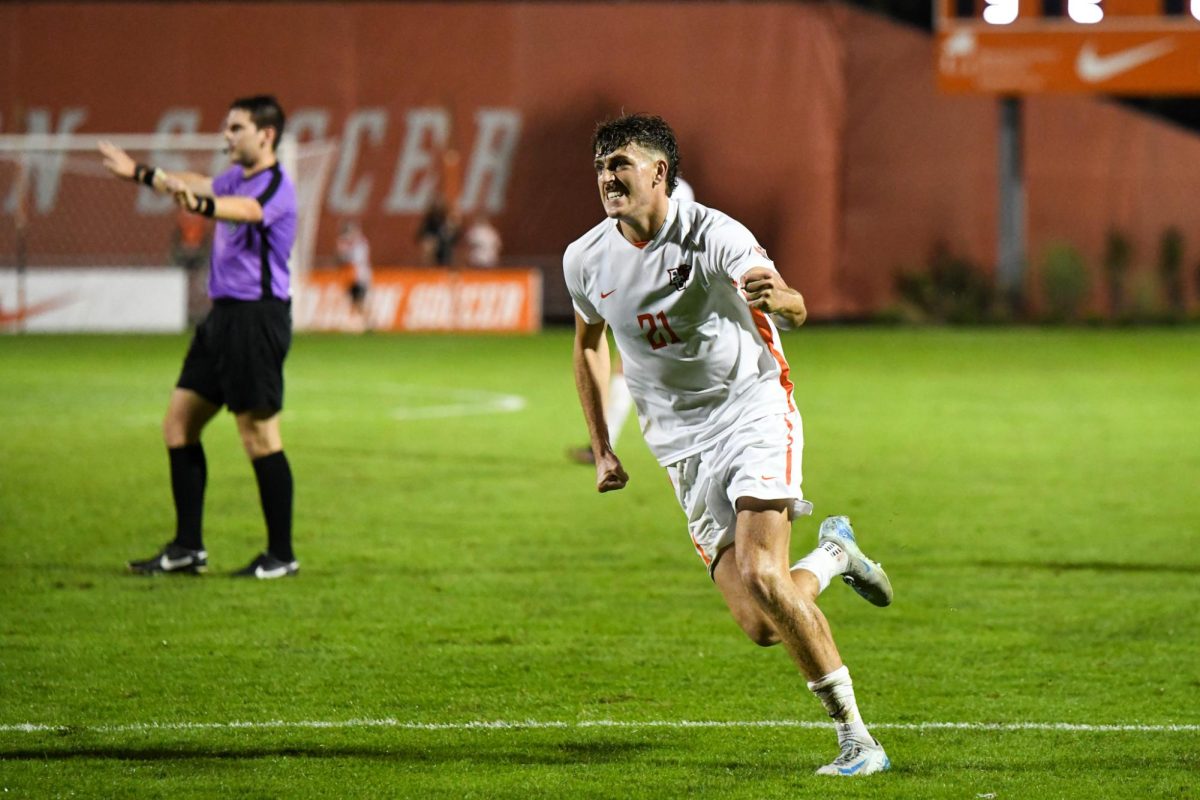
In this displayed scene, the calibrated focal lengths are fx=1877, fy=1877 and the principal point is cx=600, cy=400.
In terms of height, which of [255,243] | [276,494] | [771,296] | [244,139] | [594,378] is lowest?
[276,494]

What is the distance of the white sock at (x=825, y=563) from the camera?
5785 mm

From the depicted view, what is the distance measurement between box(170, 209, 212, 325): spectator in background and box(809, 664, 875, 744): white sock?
2565 centimetres

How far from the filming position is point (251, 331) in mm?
8734

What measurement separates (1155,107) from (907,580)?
30.7m

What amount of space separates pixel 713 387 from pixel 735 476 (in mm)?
308

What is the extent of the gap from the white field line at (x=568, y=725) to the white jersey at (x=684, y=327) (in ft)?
3.04

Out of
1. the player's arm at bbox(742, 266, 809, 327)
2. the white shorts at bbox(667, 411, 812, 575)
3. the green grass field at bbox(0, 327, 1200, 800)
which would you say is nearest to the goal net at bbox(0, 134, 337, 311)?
the green grass field at bbox(0, 327, 1200, 800)

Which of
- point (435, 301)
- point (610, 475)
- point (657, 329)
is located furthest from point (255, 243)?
point (435, 301)

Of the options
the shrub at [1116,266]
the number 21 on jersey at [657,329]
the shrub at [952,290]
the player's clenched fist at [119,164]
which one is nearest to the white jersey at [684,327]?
the number 21 on jersey at [657,329]

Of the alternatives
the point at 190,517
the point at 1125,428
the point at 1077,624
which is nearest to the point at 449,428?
the point at 1125,428

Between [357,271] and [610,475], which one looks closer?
[610,475]

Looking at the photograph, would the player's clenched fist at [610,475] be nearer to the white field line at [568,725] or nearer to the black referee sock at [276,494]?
the white field line at [568,725]

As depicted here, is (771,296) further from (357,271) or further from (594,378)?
(357,271)

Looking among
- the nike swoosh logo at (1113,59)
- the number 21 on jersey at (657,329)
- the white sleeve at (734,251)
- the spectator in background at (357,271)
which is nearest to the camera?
the white sleeve at (734,251)
